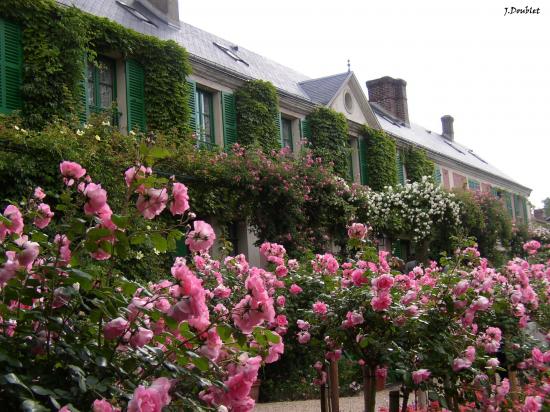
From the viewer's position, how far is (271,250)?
5.91 metres

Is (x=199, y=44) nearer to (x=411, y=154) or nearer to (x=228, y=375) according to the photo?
(x=411, y=154)

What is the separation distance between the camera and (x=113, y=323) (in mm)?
1950

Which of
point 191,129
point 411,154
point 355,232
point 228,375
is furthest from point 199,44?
point 228,375

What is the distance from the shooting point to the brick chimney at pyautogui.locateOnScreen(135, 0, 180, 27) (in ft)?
49.6

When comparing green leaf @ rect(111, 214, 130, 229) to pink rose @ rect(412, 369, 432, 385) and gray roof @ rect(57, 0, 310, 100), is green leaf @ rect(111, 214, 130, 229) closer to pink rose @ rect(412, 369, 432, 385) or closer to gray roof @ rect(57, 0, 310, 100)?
pink rose @ rect(412, 369, 432, 385)

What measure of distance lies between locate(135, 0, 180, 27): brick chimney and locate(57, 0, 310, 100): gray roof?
147mm

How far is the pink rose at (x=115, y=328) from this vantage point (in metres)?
1.95

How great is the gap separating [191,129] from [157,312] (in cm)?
1083

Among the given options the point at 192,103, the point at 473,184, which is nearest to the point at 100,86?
the point at 192,103

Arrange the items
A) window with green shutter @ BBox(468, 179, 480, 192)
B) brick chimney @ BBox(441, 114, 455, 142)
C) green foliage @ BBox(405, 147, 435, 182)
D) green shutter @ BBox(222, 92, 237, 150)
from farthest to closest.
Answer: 1. brick chimney @ BBox(441, 114, 455, 142)
2. window with green shutter @ BBox(468, 179, 480, 192)
3. green foliage @ BBox(405, 147, 435, 182)
4. green shutter @ BBox(222, 92, 237, 150)

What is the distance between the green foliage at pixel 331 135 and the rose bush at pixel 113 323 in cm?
1424

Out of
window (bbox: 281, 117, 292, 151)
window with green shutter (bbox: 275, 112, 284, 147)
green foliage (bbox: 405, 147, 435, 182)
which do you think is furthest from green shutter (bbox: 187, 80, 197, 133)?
green foliage (bbox: 405, 147, 435, 182)

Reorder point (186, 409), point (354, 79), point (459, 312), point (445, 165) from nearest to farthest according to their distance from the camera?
point (186, 409), point (459, 312), point (354, 79), point (445, 165)

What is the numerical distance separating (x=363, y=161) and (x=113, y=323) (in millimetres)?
17327
